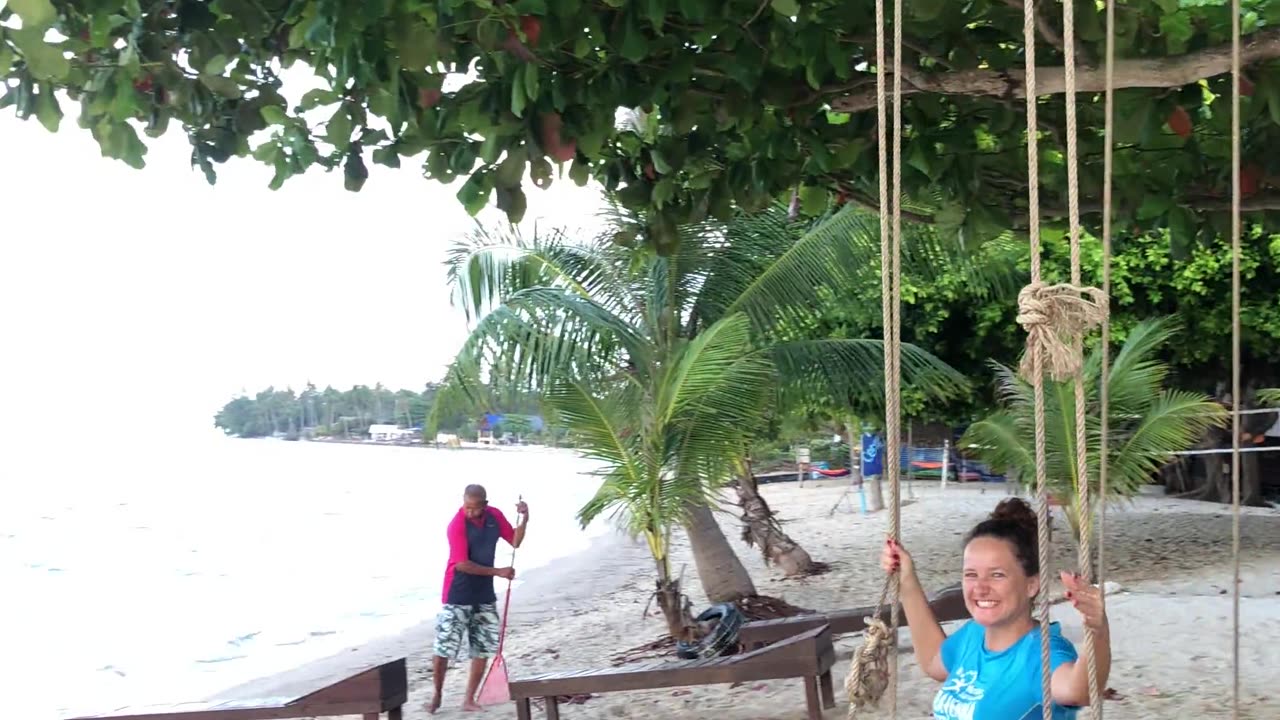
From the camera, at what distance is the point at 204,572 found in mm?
27094

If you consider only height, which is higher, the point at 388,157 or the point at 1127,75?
the point at 1127,75

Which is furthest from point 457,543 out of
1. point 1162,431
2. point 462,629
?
point 1162,431

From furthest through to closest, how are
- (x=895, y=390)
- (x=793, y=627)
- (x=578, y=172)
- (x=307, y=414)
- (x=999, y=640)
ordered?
(x=307, y=414) < (x=793, y=627) < (x=578, y=172) < (x=999, y=640) < (x=895, y=390)

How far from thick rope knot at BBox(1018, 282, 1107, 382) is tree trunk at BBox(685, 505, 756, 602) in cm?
886

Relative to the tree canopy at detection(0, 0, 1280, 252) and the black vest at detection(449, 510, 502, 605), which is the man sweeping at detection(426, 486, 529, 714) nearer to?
Answer: the black vest at detection(449, 510, 502, 605)

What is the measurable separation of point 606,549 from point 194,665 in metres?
10.9

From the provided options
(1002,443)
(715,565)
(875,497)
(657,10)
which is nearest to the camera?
(657,10)

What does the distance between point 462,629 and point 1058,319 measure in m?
6.48

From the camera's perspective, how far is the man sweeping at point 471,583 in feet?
26.2

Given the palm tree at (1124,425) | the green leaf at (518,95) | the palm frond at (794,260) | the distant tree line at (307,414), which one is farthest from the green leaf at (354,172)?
the distant tree line at (307,414)

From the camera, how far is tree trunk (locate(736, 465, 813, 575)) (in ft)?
45.9

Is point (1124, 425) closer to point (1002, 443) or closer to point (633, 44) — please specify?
point (1002, 443)

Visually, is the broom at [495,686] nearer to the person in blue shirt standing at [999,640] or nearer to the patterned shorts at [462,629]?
the patterned shorts at [462,629]

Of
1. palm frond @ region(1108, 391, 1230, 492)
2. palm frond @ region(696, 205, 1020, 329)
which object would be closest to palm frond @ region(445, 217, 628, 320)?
palm frond @ region(696, 205, 1020, 329)
